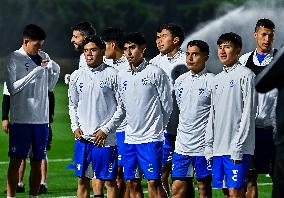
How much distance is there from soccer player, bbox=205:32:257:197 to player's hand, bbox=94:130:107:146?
95 cm

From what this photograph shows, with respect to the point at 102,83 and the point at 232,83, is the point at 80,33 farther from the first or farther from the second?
the point at 232,83

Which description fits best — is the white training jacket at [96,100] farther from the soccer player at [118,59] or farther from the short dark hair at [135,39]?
the soccer player at [118,59]

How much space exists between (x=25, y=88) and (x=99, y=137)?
4.66 feet

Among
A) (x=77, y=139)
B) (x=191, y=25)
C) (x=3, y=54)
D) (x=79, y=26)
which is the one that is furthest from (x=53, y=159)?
(x=191, y=25)

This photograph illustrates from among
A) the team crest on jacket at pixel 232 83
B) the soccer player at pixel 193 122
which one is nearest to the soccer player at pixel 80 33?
the soccer player at pixel 193 122

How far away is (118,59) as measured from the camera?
11406mm

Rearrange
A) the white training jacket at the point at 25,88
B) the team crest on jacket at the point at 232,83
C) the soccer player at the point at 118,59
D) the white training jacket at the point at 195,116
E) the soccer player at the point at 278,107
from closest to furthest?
the soccer player at the point at 278,107 < the team crest on jacket at the point at 232,83 < the white training jacket at the point at 195,116 < the soccer player at the point at 118,59 < the white training jacket at the point at 25,88

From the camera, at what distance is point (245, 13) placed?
38.3 meters

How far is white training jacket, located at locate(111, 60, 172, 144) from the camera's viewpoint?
10156mm

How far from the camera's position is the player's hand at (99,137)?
10.1 m

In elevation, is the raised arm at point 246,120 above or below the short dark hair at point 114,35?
below

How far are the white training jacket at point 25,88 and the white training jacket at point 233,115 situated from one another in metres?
2.18

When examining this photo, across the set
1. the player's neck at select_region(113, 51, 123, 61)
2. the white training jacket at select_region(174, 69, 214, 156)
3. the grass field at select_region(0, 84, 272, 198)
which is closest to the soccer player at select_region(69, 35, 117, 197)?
the white training jacket at select_region(174, 69, 214, 156)

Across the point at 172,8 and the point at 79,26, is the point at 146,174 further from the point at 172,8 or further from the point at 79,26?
the point at 172,8
